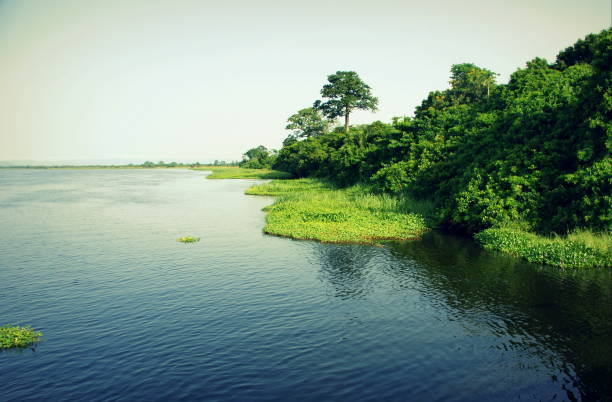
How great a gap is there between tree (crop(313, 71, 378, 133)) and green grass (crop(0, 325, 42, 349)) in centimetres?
9815

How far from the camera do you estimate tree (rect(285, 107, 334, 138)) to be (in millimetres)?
145500

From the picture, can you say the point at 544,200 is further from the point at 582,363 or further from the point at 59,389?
the point at 59,389

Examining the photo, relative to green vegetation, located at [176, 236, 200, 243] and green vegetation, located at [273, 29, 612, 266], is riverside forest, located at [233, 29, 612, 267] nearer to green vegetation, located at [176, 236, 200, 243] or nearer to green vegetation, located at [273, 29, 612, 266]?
green vegetation, located at [273, 29, 612, 266]

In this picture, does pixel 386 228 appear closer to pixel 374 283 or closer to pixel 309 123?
pixel 374 283

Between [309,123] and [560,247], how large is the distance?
122 m

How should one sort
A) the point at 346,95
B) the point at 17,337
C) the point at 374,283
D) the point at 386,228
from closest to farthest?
the point at 17,337 < the point at 374,283 < the point at 386,228 < the point at 346,95

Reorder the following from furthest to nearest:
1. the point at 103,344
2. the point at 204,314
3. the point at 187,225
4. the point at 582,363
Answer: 1. the point at 187,225
2. the point at 204,314
3. the point at 103,344
4. the point at 582,363

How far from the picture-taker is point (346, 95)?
109250 millimetres

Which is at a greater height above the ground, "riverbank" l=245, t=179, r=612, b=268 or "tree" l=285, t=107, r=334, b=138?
"tree" l=285, t=107, r=334, b=138

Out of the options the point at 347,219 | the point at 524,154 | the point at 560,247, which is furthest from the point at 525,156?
the point at 347,219

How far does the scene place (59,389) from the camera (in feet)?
48.4

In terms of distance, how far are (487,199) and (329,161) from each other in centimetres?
6388

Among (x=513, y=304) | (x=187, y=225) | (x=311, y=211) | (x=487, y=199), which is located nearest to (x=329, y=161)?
(x=311, y=211)

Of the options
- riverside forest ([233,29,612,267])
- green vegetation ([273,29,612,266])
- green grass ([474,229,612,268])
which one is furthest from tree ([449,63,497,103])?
green grass ([474,229,612,268])
